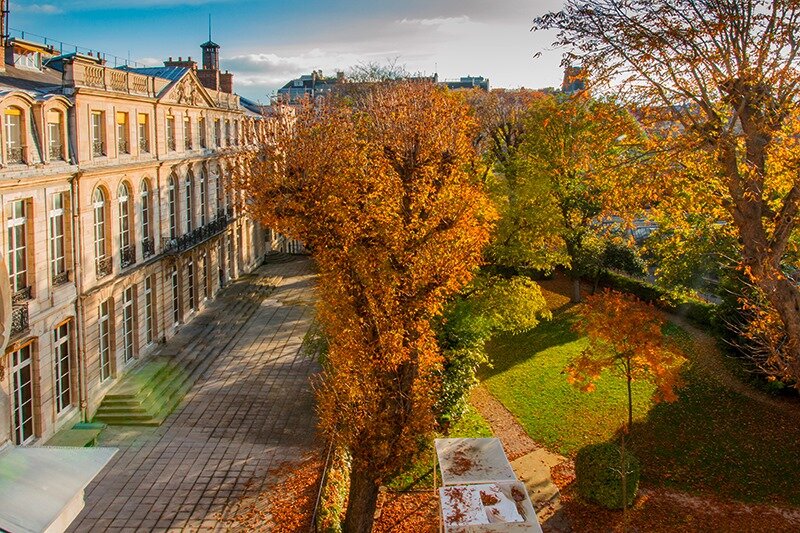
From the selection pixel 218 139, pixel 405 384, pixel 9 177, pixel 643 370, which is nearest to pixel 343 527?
pixel 405 384

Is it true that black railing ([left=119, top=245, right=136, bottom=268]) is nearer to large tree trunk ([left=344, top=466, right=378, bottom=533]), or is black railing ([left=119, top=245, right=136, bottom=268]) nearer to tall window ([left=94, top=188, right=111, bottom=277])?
tall window ([left=94, top=188, right=111, bottom=277])

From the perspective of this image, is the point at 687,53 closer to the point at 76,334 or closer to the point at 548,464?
the point at 548,464

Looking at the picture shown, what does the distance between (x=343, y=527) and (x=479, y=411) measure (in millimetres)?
9018

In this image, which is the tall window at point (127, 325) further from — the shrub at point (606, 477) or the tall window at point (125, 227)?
the shrub at point (606, 477)

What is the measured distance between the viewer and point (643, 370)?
1631cm

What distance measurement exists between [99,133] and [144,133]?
157 inches

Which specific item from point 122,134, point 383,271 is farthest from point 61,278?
point 383,271

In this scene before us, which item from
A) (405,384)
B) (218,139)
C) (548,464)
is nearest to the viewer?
(405,384)

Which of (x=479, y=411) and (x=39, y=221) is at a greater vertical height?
(x=39, y=221)

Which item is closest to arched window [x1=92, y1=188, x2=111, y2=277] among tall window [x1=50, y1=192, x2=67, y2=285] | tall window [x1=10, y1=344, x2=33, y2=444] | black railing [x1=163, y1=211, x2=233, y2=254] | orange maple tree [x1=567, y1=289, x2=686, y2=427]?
tall window [x1=50, y1=192, x2=67, y2=285]

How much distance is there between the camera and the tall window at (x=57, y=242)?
62.8 ft

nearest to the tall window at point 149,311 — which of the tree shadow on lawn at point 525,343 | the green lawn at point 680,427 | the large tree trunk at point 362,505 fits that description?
the tree shadow on lawn at point 525,343

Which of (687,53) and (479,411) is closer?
(687,53)

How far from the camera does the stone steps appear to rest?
21.0 m
